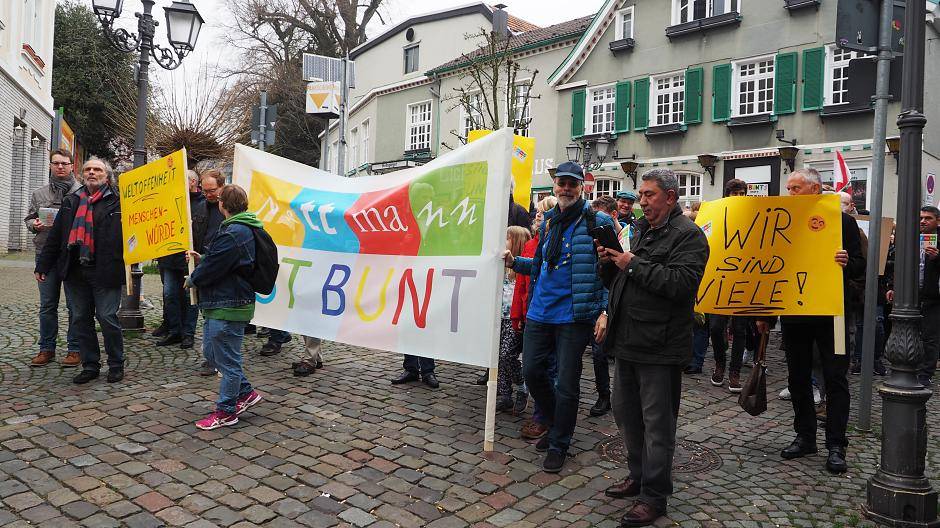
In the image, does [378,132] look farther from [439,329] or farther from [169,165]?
[439,329]

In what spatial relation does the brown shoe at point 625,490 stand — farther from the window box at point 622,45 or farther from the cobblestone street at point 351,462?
the window box at point 622,45

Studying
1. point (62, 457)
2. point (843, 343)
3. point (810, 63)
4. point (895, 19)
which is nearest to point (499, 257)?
point (843, 343)

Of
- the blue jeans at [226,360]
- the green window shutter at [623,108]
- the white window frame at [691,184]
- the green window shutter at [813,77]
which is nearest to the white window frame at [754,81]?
the green window shutter at [813,77]

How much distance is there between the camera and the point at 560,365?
4688 mm

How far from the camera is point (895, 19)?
5637 mm

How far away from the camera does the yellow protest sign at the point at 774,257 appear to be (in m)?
4.86

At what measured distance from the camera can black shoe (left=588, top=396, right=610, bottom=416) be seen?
6051 millimetres

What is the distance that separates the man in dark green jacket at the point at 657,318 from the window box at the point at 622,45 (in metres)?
20.1

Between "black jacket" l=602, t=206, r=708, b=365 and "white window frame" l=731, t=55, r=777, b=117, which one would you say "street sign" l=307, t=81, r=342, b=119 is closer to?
"black jacket" l=602, t=206, r=708, b=365

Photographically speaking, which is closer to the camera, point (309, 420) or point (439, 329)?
point (439, 329)

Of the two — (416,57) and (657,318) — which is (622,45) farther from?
(657,318)

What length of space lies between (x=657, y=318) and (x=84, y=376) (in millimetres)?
4990

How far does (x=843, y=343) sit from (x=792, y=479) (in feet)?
3.08

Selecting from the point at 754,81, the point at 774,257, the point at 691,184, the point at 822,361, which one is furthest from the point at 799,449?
the point at 691,184
